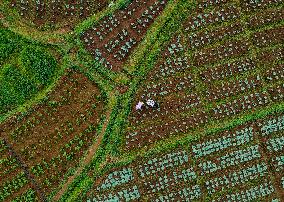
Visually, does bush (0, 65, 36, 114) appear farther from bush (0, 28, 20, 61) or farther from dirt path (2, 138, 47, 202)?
dirt path (2, 138, 47, 202)

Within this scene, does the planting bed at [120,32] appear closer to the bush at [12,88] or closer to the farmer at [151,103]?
the farmer at [151,103]

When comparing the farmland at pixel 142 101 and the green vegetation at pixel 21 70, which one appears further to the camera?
the green vegetation at pixel 21 70

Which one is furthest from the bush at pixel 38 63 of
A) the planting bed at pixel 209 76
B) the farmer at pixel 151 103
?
the farmer at pixel 151 103

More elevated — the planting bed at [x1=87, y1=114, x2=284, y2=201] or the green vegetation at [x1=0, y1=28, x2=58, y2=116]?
the green vegetation at [x1=0, y1=28, x2=58, y2=116]

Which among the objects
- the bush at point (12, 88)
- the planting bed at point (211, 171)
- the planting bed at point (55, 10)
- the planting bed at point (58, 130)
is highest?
the planting bed at point (55, 10)

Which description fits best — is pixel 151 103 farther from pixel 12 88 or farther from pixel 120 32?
pixel 12 88

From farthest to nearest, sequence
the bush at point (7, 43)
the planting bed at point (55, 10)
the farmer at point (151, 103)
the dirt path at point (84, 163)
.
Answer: the planting bed at point (55, 10), the bush at point (7, 43), the farmer at point (151, 103), the dirt path at point (84, 163)

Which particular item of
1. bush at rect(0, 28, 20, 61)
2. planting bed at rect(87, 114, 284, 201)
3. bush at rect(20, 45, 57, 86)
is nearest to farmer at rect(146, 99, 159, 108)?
planting bed at rect(87, 114, 284, 201)
